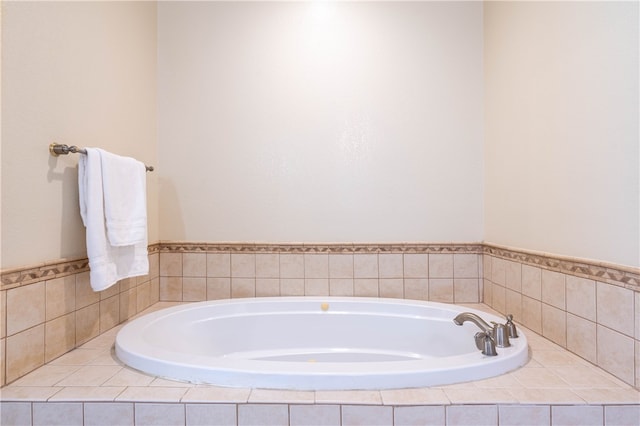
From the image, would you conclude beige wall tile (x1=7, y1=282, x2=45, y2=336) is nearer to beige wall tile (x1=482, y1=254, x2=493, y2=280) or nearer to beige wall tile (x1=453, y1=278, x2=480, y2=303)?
beige wall tile (x1=453, y1=278, x2=480, y2=303)

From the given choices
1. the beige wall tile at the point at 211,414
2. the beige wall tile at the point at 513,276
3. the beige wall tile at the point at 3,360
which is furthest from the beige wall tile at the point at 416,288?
the beige wall tile at the point at 3,360

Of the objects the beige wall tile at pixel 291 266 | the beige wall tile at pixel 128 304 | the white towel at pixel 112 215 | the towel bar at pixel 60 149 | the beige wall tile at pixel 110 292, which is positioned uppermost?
the towel bar at pixel 60 149

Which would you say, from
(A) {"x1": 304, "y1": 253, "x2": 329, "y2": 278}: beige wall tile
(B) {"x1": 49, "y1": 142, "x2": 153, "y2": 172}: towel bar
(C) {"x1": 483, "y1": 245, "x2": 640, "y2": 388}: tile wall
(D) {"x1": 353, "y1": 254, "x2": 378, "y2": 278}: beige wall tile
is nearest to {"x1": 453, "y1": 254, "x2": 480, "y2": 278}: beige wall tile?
(C) {"x1": 483, "y1": 245, "x2": 640, "y2": 388}: tile wall

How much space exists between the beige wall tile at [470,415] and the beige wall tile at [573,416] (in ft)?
0.57

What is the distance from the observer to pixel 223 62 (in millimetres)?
2092

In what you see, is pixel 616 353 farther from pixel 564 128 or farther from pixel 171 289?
pixel 171 289

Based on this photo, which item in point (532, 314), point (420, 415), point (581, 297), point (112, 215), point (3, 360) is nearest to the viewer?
point (420, 415)

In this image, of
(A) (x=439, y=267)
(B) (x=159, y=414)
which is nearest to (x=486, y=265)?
(A) (x=439, y=267)

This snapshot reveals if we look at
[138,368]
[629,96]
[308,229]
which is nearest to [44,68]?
→ [138,368]

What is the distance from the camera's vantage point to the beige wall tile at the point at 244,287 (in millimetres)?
2072

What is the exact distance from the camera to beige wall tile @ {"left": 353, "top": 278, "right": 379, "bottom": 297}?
206 cm

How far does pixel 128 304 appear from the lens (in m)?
1.77

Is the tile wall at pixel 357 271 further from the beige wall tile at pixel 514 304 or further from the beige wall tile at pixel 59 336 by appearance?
the beige wall tile at pixel 59 336

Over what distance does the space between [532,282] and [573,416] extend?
29.5 inches
